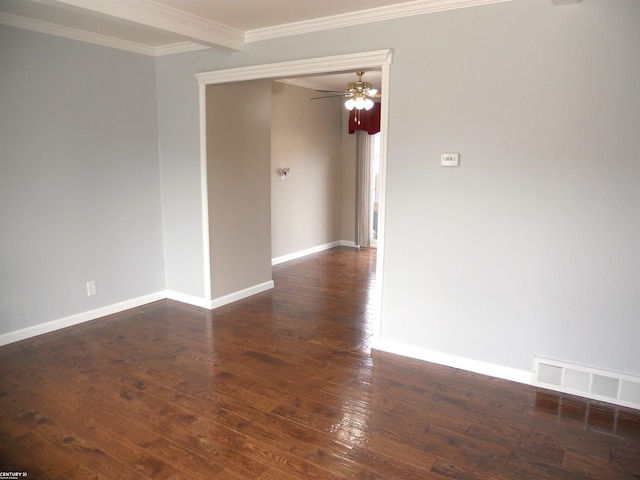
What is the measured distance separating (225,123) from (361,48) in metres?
1.68

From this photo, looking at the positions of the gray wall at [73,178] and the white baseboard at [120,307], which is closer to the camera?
the gray wall at [73,178]

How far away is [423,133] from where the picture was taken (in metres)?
3.26

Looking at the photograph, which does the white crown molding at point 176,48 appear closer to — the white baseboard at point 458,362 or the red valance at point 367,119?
the white baseboard at point 458,362

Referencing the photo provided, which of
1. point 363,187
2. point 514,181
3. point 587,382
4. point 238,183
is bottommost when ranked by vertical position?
point 587,382

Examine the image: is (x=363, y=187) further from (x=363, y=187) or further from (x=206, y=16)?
(x=206, y=16)

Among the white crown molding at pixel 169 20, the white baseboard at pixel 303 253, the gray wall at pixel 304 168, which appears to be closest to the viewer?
the white crown molding at pixel 169 20

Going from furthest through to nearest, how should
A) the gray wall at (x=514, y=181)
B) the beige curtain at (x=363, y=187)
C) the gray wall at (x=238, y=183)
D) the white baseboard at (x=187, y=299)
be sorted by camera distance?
the beige curtain at (x=363, y=187), the white baseboard at (x=187, y=299), the gray wall at (x=238, y=183), the gray wall at (x=514, y=181)

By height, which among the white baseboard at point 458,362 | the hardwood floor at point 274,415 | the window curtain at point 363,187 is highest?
the window curtain at point 363,187

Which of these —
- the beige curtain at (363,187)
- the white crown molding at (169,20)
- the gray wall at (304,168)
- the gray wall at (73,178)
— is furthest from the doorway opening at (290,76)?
the beige curtain at (363,187)

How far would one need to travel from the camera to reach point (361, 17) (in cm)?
334

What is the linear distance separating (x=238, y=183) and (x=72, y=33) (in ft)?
6.28

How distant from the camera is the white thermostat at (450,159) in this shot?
10.3 ft

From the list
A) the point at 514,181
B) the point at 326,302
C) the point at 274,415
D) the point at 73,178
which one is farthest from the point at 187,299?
the point at 514,181

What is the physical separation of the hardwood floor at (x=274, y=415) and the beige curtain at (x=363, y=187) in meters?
4.07
